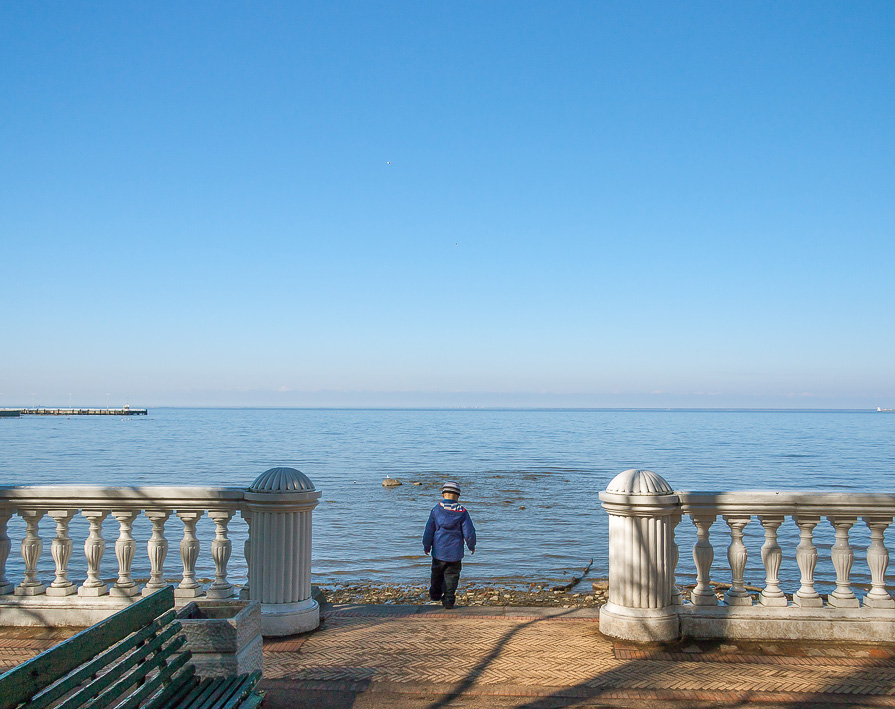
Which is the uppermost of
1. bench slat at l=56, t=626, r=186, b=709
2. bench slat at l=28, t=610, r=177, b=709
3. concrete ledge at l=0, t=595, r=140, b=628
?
bench slat at l=28, t=610, r=177, b=709

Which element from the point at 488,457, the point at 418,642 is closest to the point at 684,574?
the point at 418,642

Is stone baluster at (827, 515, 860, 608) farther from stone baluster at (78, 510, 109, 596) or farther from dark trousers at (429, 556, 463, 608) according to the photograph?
stone baluster at (78, 510, 109, 596)

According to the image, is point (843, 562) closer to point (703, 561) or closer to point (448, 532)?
point (703, 561)

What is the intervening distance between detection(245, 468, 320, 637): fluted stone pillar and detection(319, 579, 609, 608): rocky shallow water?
5163 millimetres

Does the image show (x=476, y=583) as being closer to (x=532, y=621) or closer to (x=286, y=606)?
(x=532, y=621)

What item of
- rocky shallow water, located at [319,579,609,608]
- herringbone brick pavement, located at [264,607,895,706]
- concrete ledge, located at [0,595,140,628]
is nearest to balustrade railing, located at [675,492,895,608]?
herringbone brick pavement, located at [264,607,895,706]

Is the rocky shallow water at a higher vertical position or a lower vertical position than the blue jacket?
lower

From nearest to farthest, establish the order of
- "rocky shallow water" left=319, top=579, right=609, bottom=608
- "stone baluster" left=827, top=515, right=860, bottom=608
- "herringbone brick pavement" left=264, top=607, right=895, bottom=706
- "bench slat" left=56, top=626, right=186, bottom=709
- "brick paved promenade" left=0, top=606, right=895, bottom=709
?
"bench slat" left=56, top=626, right=186, bottom=709
"brick paved promenade" left=0, top=606, right=895, bottom=709
"herringbone brick pavement" left=264, top=607, right=895, bottom=706
"stone baluster" left=827, top=515, right=860, bottom=608
"rocky shallow water" left=319, top=579, right=609, bottom=608

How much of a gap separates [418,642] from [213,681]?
2.54 m

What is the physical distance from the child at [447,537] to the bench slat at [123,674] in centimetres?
487

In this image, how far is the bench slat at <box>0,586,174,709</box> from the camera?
2.51 meters

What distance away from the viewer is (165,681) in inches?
144

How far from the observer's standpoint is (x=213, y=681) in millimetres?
4090

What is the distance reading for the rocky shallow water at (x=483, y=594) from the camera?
11.7 meters
